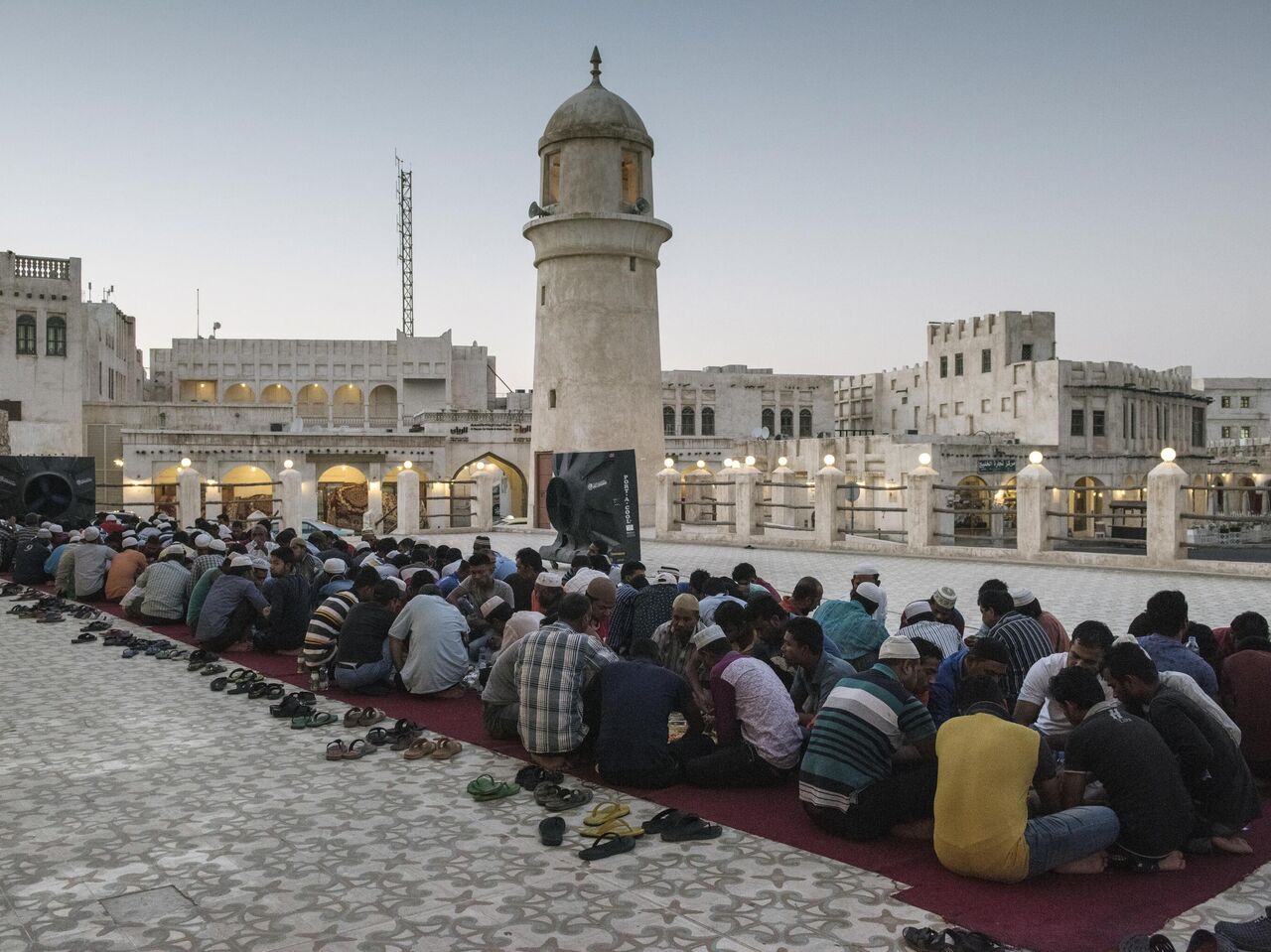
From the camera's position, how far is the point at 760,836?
5594mm

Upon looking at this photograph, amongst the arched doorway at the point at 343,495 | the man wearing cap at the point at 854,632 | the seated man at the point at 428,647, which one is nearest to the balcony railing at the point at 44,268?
the arched doorway at the point at 343,495

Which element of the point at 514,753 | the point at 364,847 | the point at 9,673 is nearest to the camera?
the point at 364,847

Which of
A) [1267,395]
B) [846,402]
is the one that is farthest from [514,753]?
[1267,395]

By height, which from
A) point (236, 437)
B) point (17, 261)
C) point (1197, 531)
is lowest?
point (1197, 531)

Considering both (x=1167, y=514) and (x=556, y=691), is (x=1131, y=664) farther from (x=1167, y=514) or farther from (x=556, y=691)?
(x=1167, y=514)

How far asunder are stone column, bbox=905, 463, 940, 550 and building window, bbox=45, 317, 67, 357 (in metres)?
38.0

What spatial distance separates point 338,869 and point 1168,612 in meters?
5.11

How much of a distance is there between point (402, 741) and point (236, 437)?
4000 centimetres

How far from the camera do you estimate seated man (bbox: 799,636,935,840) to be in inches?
213

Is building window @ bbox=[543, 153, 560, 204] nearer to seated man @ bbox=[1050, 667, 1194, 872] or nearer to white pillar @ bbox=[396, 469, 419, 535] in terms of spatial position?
white pillar @ bbox=[396, 469, 419, 535]

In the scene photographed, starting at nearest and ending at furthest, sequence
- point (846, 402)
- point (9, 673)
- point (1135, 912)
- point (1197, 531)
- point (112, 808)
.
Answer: point (1135, 912)
point (112, 808)
point (9, 673)
point (1197, 531)
point (846, 402)

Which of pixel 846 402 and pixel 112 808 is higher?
pixel 846 402

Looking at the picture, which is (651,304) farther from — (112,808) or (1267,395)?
(1267,395)

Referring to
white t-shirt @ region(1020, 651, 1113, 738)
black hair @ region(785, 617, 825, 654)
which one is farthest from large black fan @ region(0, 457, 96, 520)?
white t-shirt @ region(1020, 651, 1113, 738)
